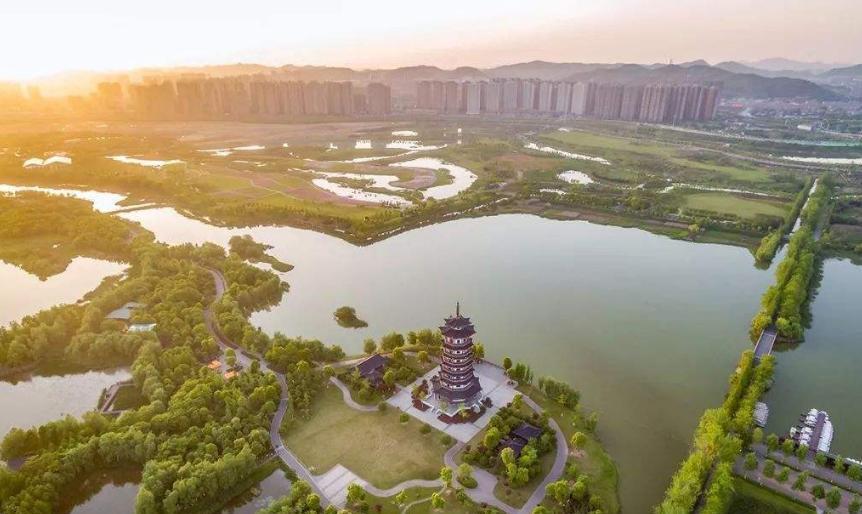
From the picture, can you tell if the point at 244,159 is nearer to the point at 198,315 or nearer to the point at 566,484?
the point at 198,315

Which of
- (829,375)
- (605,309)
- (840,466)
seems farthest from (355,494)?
(829,375)

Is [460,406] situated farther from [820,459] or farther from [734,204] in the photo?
[734,204]

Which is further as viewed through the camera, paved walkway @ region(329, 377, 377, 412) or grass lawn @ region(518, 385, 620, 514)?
paved walkway @ region(329, 377, 377, 412)

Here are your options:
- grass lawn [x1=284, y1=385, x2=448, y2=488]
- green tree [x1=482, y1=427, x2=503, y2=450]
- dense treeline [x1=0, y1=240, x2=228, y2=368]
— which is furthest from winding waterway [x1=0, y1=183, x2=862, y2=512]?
grass lawn [x1=284, y1=385, x2=448, y2=488]

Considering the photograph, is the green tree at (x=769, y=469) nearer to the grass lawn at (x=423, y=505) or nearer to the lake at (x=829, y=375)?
the lake at (x=829, y=375)

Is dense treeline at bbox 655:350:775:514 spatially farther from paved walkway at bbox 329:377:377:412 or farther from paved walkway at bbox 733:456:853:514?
paved walkway at bbox 329:377:377:412

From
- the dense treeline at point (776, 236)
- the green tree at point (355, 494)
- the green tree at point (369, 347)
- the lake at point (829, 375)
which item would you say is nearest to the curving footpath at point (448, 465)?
the green tree at point (355, 494)
